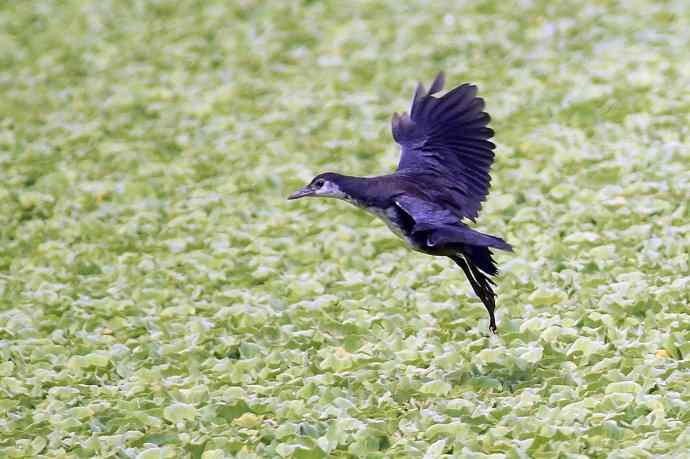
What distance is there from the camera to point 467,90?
6.32 meters

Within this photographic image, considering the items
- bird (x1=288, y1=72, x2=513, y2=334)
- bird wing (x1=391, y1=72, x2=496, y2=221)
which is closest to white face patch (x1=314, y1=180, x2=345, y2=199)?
bird (x1=288, y1=72, x2=513, y2=334)

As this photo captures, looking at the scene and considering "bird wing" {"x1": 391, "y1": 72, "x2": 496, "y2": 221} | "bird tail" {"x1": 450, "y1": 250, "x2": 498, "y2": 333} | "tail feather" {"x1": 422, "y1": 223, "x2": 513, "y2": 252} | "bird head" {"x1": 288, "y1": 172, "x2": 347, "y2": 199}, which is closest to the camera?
"tail feather" {"x1": 422, "y1": 223, "x2": 513, "y2": 252}

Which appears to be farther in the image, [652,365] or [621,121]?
[621,121]

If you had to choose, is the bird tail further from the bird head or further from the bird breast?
the bird head

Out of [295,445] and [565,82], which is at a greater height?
[565,82]

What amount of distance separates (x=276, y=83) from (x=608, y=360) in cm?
570

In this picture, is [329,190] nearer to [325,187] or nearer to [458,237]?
[325,187]

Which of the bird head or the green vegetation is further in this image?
the bird head

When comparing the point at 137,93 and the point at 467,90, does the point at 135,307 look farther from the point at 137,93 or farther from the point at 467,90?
the point at 137,93

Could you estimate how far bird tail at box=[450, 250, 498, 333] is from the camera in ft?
17.6

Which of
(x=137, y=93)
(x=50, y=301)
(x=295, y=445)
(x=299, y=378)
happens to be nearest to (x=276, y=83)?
(x=137, y=93)

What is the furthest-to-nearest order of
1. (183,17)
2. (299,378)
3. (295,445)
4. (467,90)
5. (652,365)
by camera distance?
1. (183,17)
2. (467,90)
3. (299,378)
4. (652,365)
5. (295,445)

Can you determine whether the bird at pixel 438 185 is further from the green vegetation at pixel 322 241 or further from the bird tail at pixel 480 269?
the green vegetation at pixel 322 241

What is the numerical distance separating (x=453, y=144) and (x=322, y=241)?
1441 millimetres
